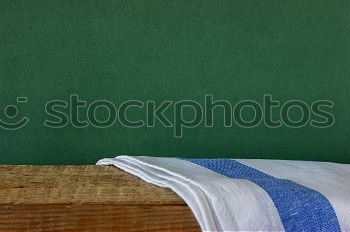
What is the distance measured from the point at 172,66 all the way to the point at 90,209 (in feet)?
3.05

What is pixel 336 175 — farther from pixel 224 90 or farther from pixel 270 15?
pixel 270 15

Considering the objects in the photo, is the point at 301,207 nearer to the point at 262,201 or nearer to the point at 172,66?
the point at 262,201

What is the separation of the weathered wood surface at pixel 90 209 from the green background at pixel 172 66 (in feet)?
2.16

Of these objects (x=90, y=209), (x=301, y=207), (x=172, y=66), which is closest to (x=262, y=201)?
(x=301, y=207)

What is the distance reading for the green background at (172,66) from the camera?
149 cm

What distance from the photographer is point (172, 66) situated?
5.19 ft

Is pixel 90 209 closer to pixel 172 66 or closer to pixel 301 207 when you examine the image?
pixel 301 207

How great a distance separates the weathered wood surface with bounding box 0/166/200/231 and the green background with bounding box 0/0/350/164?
66 centimetres

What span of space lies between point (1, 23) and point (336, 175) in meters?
1.05

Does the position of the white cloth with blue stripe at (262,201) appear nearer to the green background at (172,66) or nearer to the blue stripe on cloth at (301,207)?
the blue stripe on cloth at (301,207)

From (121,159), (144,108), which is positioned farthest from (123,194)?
(144,108)

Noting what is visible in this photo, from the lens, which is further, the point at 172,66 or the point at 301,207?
the point at 172,66

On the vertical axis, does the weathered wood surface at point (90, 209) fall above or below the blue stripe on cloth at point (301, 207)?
above

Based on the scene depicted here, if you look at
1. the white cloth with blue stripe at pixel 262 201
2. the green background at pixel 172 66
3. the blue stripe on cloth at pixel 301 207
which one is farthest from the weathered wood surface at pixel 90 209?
the green background at pixel 172 66
